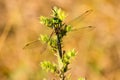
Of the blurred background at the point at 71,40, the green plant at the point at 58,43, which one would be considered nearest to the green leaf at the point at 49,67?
the green plant at the point at 58,43

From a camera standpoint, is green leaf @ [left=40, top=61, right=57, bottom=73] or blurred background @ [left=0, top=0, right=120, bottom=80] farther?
blurred background @ [left=0, top=0, right=120, bottom=80]

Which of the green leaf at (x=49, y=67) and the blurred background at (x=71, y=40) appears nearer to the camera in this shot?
the green leaf at (x=49, y=67)

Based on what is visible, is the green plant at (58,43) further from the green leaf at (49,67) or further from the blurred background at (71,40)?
the blurred background at (71,40)

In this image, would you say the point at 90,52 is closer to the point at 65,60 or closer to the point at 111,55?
the point at 111,55

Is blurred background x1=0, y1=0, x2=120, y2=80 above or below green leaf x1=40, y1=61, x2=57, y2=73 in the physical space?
below

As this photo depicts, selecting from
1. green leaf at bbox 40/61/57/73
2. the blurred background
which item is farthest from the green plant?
the blurred background

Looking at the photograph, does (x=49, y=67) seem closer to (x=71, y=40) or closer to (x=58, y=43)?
(x=58, y=43)

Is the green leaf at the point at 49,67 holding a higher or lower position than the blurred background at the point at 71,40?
higher

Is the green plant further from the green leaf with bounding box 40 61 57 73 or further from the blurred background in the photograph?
the blurred background

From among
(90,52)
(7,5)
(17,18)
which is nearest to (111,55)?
(90,52)
